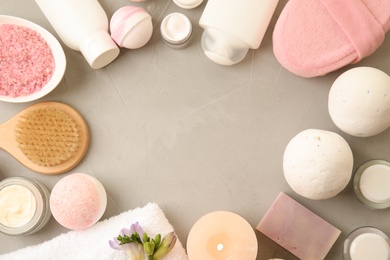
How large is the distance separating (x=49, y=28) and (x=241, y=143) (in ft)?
1.19

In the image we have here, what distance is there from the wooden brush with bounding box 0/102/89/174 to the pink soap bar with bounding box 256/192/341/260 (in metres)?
0.31

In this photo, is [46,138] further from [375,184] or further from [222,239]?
[375,184]

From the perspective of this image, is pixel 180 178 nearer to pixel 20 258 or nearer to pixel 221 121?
pixel 221 121

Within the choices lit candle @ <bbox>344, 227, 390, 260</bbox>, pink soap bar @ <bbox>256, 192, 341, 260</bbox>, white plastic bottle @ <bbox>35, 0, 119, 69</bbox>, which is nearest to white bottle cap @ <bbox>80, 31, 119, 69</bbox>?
white plastic bottle @ <bbox>35, 0, 119, 69</bbox>

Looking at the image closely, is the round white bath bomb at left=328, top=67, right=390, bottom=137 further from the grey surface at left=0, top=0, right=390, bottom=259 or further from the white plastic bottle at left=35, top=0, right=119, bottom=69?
the white plastic bottle at left=35, top=0, right=119, bottom=69

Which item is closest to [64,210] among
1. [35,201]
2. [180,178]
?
[35,201]

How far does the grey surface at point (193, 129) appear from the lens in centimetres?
82

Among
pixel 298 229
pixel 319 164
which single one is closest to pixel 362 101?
pixel 319 164

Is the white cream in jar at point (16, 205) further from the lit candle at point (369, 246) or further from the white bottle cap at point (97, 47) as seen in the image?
the lit candle at point (369, 246)

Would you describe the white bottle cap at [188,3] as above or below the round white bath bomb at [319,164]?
above

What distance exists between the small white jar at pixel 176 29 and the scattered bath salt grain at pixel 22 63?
183 mm

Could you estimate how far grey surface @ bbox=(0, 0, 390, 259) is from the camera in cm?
82

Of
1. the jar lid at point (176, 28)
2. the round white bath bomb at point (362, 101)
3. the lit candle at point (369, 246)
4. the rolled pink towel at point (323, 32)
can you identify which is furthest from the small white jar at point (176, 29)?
the lit candle at point (369, 246)

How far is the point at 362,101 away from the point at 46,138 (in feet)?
1.55
